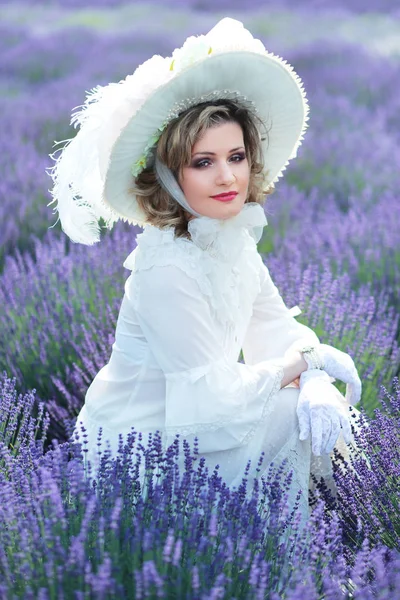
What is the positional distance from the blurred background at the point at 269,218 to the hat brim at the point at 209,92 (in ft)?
2.35

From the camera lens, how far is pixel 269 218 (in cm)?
502

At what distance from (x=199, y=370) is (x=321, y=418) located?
1.09 ft

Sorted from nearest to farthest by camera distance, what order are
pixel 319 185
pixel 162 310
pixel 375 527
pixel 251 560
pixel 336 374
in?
pixel 251 560
pixel 375 527
pixel 162 310
pixel 336 374
pixel 319 185

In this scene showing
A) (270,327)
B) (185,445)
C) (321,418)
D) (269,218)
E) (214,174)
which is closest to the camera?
(185,445)

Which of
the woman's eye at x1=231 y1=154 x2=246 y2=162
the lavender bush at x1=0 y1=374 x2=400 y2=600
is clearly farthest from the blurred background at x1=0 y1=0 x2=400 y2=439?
the lavender bush at x1=0 y1=374 x2=400 y2=600

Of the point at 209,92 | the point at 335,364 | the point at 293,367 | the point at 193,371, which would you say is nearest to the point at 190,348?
the point at 193,371

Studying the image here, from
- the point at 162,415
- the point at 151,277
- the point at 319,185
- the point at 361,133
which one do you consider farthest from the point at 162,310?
the point at 361,133

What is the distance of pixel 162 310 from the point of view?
7.61 feet

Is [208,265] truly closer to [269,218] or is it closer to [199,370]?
[199,370]

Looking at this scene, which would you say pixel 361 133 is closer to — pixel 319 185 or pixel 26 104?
pixel 319 185

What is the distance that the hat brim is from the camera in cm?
226

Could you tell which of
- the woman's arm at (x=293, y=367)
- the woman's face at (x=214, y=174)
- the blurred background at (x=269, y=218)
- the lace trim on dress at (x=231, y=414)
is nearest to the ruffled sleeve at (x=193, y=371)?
the lace trim on dress at (x=231, y=414)

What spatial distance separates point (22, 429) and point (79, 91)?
6340 mm

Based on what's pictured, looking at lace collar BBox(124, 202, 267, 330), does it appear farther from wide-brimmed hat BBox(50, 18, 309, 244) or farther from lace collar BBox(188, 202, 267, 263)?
wide-brimmed hat BBox(50, 18, 309, 244)
